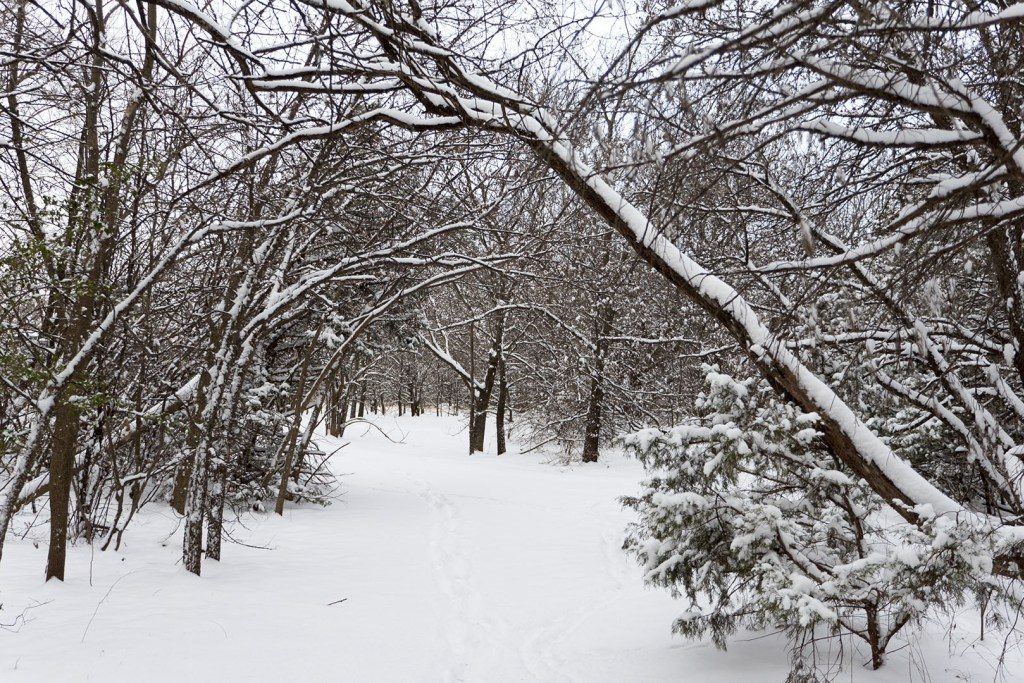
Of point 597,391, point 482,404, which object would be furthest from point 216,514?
point 482,404

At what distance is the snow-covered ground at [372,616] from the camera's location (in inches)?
165

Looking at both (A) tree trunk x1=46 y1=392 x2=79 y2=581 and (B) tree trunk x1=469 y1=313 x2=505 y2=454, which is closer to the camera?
(A) tree trunk x1=46 y1=392 x2=79 y2=581

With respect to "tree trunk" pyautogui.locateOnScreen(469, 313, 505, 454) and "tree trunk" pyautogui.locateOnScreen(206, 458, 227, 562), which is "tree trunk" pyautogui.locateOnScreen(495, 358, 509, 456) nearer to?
"tree trunk" pyautogui.locateOnScreen(469, 313, 505, 454)

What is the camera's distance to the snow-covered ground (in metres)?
4.18

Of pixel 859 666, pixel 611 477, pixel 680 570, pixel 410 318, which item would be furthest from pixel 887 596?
pixel 611 477

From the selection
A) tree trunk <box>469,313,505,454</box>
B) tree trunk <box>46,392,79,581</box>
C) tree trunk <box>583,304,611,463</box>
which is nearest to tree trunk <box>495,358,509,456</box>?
tree trunk <box>469,313,505,454</box>

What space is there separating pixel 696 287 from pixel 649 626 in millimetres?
3368

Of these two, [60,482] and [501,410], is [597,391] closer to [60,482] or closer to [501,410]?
[501,410]

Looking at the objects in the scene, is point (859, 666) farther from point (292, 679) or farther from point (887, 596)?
point (292, 679)

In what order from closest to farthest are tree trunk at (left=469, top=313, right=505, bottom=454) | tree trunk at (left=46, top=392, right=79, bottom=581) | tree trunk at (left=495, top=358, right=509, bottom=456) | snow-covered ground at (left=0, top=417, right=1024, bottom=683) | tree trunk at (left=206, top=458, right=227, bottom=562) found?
snow-covered ground at (left=0, top=417, right=1024, bottom=683) < tree trunk at (left=46, top=392, right=79, bottom=581) < tree trunk at (left=206, top=458, right=227, bottom=562) < tree trunk at (left=495, top=358, right=509, bottom=456) < tree trunk at (left=469, top=313, right=505, bottom=454)

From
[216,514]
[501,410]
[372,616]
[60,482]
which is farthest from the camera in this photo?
[501,410]

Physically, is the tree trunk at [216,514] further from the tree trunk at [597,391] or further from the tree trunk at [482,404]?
the tree trunk at [482,404]

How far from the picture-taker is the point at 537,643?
5.20 m

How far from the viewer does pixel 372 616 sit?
558 centimetres
